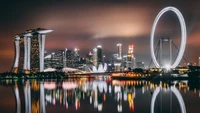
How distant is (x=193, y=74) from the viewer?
3187 inches

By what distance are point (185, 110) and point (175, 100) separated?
255 inches

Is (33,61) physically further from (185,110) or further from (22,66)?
(185,110)

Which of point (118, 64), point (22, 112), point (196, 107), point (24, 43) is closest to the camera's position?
point (22, 112)

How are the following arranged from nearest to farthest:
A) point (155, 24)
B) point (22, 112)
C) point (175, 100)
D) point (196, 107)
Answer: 1. point (22, 112)
2. point (196, 107)
3. point (175, 100)
4. point (155, 24)

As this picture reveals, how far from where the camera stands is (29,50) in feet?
458

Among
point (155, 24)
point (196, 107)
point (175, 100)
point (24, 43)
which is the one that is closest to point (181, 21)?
point (155, 24)

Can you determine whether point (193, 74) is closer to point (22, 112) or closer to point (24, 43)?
point (22, 112)

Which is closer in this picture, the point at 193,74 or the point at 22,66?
the point at 193,74

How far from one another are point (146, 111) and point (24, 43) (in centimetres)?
12628

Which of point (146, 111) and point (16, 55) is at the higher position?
point (16, 55)

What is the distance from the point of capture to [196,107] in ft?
85.4

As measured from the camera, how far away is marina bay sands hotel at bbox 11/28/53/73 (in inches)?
5536

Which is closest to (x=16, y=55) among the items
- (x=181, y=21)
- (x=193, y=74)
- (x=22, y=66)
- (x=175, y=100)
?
(x=22, y=66)

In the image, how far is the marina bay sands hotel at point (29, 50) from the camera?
141m
